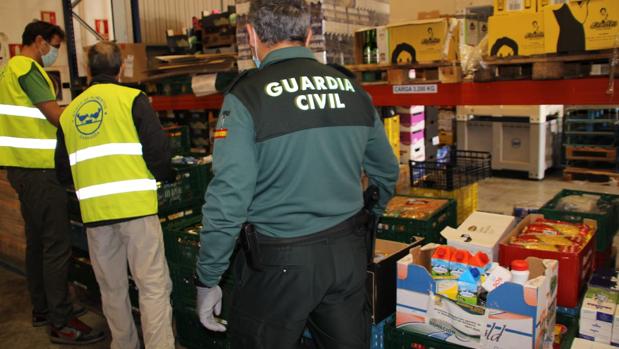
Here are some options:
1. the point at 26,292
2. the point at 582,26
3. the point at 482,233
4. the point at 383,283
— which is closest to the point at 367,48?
the point at 582,26

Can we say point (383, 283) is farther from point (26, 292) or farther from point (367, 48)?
point (26, 292)

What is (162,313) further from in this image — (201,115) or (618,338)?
(201,115)

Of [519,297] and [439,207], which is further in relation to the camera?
[439,207]

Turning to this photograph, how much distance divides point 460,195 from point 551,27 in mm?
2012

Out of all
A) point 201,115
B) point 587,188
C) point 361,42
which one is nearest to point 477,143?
point 587,188

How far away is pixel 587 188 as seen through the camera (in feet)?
28.1

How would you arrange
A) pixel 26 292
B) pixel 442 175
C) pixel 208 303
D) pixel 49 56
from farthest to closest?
1. pixel 26 292
2. pixel 442 175
3. pixel 49 56
4. pixel 208 303

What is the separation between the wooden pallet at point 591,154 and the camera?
8.75 meters

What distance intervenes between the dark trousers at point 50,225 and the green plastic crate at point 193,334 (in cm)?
92

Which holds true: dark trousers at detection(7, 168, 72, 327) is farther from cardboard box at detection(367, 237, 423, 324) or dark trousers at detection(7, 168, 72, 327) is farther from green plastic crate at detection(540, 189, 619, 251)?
green plastic crate at detection(540, 189, 619, 251)

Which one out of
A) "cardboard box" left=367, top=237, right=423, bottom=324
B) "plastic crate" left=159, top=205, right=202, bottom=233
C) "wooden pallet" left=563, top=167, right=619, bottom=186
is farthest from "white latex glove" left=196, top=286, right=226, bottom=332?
"wooden pallet" left=563, top=167, right=619, bottom=186

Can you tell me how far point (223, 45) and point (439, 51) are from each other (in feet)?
8.98

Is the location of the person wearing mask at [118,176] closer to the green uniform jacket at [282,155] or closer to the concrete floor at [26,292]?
the concrete floor at [26,292]

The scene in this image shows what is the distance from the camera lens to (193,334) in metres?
3.86
